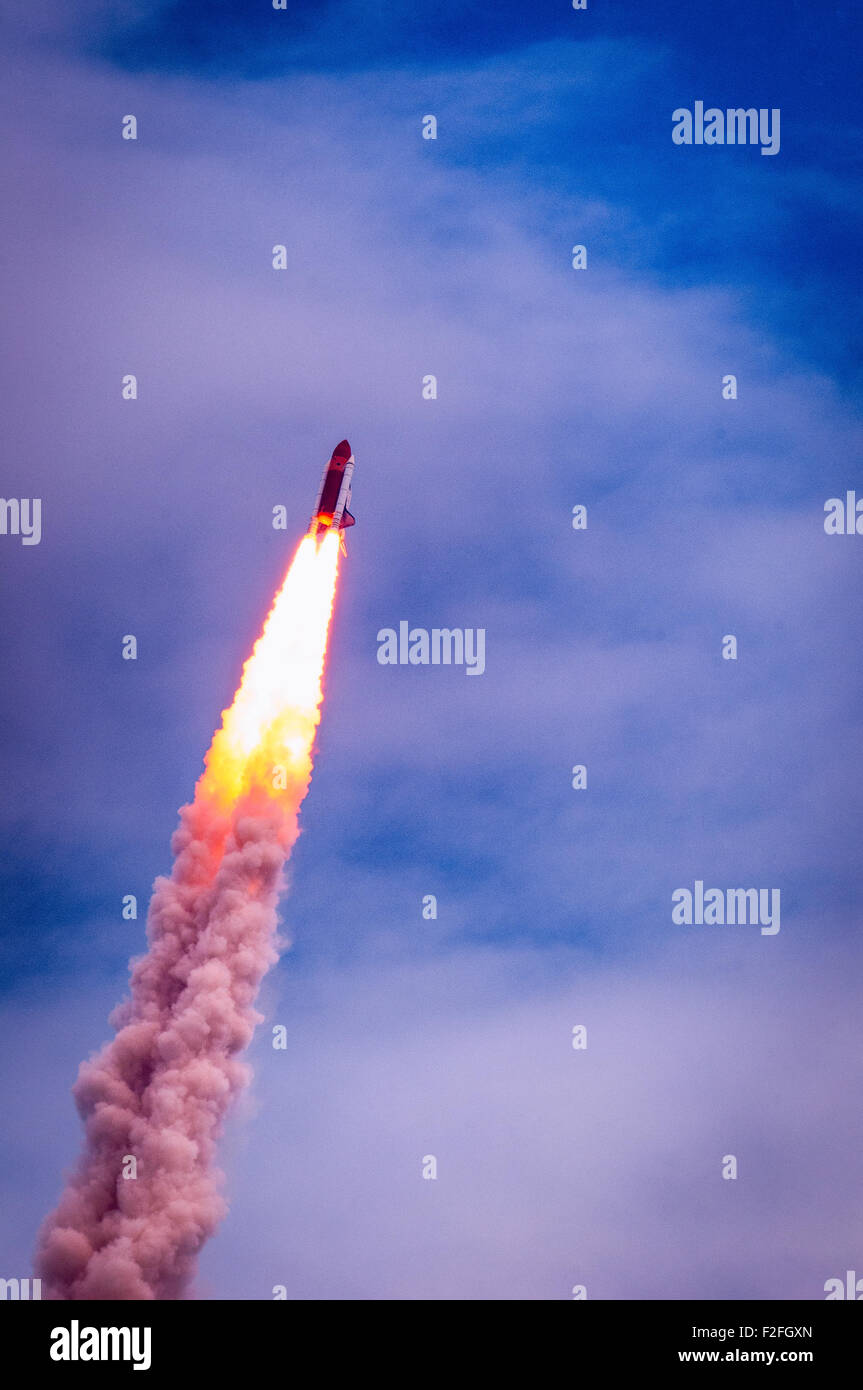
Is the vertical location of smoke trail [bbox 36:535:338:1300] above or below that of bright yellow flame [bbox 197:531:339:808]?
below

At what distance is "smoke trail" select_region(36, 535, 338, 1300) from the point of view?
64938 millimetres

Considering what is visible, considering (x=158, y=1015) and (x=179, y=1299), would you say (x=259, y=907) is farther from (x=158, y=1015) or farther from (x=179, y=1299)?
(x=179, y=1299)

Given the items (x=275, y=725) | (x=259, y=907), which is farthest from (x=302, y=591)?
(x=259, y=907)

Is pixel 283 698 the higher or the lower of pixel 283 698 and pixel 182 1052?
the higher

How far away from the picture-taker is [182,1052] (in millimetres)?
65438

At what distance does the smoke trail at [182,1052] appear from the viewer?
64938mm

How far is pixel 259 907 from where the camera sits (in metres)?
66.7

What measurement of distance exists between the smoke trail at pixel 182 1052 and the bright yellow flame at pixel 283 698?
0.26ft

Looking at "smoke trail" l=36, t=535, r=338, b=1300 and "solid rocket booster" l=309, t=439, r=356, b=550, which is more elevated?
"solid rocket booster" l=309, t=439, r=356, b=550

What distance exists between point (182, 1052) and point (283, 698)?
901 centimetres

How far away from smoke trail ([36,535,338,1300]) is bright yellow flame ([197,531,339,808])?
0.08 meters

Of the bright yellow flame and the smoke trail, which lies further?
the bright yellow flame

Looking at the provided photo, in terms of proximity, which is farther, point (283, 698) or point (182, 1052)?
point (283, 698)
